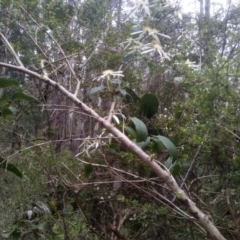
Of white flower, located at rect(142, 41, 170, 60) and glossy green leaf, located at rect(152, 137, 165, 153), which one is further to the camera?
white flower, located at rect(142, 41, 170, 60)

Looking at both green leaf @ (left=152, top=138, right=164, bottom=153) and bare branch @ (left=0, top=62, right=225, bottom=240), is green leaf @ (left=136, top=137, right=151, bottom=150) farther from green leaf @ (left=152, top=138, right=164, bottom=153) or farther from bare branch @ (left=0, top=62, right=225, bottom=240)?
bare branch @ (left=0, top=62, right=225, bottom=240)

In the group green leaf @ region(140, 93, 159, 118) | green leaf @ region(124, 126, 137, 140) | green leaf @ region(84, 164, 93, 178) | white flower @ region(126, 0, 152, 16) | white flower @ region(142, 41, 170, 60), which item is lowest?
green leaf @ region(84, 164, 93, 178)

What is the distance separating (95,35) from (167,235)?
1.70m

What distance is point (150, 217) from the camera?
228 cm

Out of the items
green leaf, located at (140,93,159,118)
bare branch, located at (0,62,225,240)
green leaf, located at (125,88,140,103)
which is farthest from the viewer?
green leaf, located at (125,88,140,103)

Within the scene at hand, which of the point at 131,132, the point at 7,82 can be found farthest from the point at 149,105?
the point at 7,82

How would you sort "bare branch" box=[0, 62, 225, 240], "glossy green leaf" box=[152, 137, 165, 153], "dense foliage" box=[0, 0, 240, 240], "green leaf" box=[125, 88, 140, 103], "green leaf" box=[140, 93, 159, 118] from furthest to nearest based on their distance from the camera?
"green leaf" box=[125, 88, 140, 103], "green leaf" box=[140, 93, 159, 118], "glossy green leaf" box=[152, 137, 165, 153], "dense foliage" box=[0, 0, 240, 240], "bare branch" box=[0, 62, 225, 240]

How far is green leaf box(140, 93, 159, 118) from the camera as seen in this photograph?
2.46 meters

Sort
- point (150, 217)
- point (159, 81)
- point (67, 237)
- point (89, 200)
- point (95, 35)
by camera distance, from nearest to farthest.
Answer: point (150, 217)
point (67, 237)
point (89, 200)
point (159, 81)
point (95, 35)

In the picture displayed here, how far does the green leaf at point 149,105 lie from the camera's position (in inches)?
97.0

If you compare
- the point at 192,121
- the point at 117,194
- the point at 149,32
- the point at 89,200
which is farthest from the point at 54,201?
the point at 149,32

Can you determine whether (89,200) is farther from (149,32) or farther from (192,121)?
(149,32)

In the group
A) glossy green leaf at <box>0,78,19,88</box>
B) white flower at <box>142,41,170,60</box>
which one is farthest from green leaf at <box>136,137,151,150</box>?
glossy green leaf at <box>0,78,19,88</box>

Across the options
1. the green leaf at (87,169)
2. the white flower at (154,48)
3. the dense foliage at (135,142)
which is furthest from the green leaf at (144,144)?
the white flower at (154,48)
